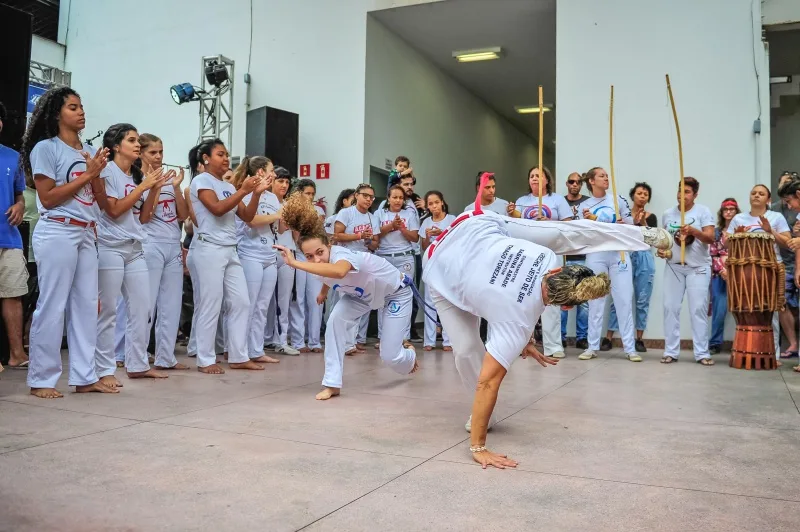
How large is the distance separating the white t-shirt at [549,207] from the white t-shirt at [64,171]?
4325mm

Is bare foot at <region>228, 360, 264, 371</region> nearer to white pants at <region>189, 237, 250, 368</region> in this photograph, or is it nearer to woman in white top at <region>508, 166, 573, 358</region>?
white pants at <region>189, 237, 250, 368</region>

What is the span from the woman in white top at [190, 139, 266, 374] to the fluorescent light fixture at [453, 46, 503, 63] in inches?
258

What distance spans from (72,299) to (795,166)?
10790 millimetres

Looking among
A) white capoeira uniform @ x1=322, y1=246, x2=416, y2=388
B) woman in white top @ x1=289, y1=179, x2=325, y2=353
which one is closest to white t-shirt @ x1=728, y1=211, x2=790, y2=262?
white capoeira uniform @ x1=322, y1=246, x2=416, y2=388

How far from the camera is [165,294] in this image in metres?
5.39

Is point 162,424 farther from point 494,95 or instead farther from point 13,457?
point 494,95

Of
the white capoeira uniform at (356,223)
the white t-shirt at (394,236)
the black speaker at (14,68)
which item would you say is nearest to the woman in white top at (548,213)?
the white t-shirt at (394,236)

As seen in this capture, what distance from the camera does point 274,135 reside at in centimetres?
916

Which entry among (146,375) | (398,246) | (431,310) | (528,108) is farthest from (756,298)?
(528,108)

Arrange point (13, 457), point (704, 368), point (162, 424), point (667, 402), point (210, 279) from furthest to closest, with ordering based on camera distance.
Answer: point (704, 368) < point (210, 279) < point (667, 402) < point (162, 424) < point (13, 457)

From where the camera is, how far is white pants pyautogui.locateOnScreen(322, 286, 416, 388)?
4.44 meters

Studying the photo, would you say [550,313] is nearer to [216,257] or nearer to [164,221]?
[216,257]

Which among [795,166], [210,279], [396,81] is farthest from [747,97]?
[210,279]

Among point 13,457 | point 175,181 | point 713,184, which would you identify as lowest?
point 13,457
